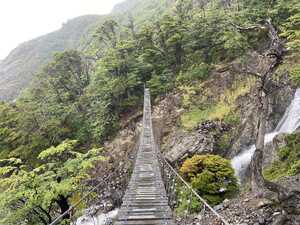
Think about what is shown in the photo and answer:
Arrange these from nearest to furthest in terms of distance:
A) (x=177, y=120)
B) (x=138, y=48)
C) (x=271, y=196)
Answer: (x=271, y=196)
(x=177, y=120)
(x=138, y=48)

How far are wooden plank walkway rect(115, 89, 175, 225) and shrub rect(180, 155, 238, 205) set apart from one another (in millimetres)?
1288

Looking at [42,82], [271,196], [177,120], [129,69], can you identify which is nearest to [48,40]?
[42,82]

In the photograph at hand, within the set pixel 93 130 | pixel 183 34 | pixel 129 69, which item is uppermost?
pixel 183 34

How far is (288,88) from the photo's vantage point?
13.6m

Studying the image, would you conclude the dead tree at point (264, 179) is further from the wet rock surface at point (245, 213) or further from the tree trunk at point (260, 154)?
the wet rock surface at point (245, 213)

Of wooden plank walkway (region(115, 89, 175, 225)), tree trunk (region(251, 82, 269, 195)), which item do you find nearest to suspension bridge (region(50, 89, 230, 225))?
wooden plank walkway (region(115, 89, 175, 225))

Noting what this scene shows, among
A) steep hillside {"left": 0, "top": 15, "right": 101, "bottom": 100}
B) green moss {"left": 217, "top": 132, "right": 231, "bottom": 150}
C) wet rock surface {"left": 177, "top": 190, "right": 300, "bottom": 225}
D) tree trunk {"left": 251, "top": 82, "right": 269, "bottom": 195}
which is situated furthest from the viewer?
steep hillside {"left": 0, "top": 15, "right": 101, "bottom": 100}

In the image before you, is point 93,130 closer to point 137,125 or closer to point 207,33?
point 137,125

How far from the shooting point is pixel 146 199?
293 inches

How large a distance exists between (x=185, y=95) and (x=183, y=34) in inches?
204

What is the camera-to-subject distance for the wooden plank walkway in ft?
20.9

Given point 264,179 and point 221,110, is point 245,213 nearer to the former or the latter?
point 264,179

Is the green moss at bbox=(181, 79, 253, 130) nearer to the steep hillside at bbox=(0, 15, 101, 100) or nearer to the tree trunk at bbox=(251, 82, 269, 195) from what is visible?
the tree trunk at bbox=(251, 82, 269, 195)

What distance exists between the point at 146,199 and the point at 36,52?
85.3m
